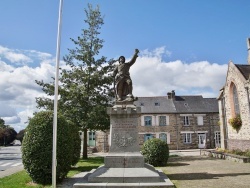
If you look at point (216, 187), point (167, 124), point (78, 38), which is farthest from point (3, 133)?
point (216, 187)

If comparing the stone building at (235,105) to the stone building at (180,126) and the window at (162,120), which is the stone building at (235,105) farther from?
the window at (162,120)

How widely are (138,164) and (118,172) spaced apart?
95cm

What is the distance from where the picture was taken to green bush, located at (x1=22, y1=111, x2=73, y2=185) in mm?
9648

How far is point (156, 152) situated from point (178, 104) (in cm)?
2244

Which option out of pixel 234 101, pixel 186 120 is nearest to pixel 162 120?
pixel 186 120

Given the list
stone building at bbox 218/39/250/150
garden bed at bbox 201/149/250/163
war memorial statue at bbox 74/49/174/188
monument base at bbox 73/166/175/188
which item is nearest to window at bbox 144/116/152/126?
garden bed at bbox 201/149/250/163

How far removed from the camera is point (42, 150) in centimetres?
969

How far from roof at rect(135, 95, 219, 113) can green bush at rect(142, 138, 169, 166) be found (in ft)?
65.4

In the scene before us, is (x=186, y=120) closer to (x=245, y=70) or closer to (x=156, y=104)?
(x=156, y=104)

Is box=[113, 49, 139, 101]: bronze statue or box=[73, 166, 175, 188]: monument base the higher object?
box=[113, 49, 139, 101]: bronze statue

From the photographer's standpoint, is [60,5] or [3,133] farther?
[3,133]

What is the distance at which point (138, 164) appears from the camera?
1002 centimetres

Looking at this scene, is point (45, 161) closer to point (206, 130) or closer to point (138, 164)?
point (138, 164)

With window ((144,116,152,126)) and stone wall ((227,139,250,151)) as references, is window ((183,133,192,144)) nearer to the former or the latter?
window ((144,116,152,126))
